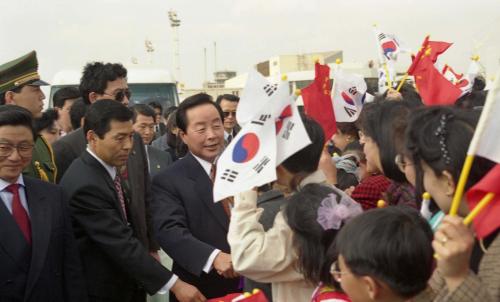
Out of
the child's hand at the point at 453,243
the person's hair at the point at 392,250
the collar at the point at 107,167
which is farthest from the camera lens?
the collar at the point at 107,167

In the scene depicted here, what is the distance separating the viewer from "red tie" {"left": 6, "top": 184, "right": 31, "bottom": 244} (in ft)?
8.43

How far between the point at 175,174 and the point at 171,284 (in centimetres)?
57

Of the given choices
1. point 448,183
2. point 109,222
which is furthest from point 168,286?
point 448,183

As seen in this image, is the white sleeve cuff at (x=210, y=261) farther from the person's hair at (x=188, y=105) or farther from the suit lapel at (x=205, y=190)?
the person's hair at (x=188, y=105)

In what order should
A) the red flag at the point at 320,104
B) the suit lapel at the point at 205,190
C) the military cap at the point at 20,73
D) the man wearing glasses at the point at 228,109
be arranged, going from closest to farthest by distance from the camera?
the suit lapel at the point at 205,190
the red flag at the point at 320,104
the military cap at the point at 20,73
the man wearing glasses at the point at 228,109

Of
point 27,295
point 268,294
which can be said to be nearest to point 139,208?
point 27,295

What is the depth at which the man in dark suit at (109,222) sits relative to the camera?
2.78 meters

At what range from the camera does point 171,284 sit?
278 centimetres

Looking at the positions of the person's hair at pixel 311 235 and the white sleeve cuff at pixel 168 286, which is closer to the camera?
the person's hair at pixel 311 235

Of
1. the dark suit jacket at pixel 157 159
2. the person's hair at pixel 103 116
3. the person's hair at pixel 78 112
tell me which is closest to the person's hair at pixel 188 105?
the person's hair at pixel 103 116

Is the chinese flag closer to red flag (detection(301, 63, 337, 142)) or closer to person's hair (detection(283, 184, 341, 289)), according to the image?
red flag (detection(301, 63, 337, 142))

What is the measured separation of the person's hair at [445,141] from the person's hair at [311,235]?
39cm

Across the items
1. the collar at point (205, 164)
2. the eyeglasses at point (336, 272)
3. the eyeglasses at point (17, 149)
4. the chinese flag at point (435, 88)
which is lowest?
the eyeglasses at point (336, 272)

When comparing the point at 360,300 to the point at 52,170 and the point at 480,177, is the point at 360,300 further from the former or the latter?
the point at 52,170
